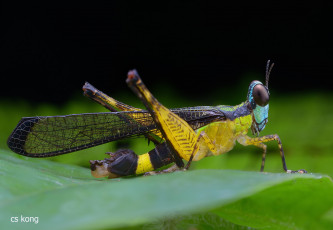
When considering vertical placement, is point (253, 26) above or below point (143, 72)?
above

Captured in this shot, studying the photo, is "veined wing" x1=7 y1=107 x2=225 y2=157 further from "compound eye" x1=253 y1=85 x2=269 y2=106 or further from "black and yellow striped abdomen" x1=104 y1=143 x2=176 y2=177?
"compound eye" x1=253 y1=85 x2=269 y2=106

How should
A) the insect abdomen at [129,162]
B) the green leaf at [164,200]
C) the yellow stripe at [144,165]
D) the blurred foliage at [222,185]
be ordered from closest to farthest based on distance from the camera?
the green leaf at [164,200]
the blurred foliage at [222,185]
the insect abdomen at [129,162]
the yellow stripe at [144,165]

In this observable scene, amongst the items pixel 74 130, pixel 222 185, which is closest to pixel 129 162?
pixel 74 130

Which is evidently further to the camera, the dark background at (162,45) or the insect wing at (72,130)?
the dark background at (162,45)

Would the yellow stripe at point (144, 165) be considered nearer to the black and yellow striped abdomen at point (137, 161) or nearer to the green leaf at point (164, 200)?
the black and yellow striped abdomen at point (137, 161)

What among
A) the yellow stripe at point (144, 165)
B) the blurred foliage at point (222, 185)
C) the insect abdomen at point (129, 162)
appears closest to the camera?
the blurred foliage at point (222, 185)

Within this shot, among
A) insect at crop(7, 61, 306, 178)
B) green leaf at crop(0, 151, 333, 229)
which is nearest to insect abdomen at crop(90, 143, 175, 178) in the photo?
insect at crop(7, 61, 306, 178)

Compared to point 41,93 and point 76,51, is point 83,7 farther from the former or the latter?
point 41,93

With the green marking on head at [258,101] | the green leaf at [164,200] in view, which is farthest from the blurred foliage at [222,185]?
the green marking on head at [258,101]

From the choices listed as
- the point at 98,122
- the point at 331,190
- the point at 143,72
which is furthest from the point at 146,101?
the point at 143,72
